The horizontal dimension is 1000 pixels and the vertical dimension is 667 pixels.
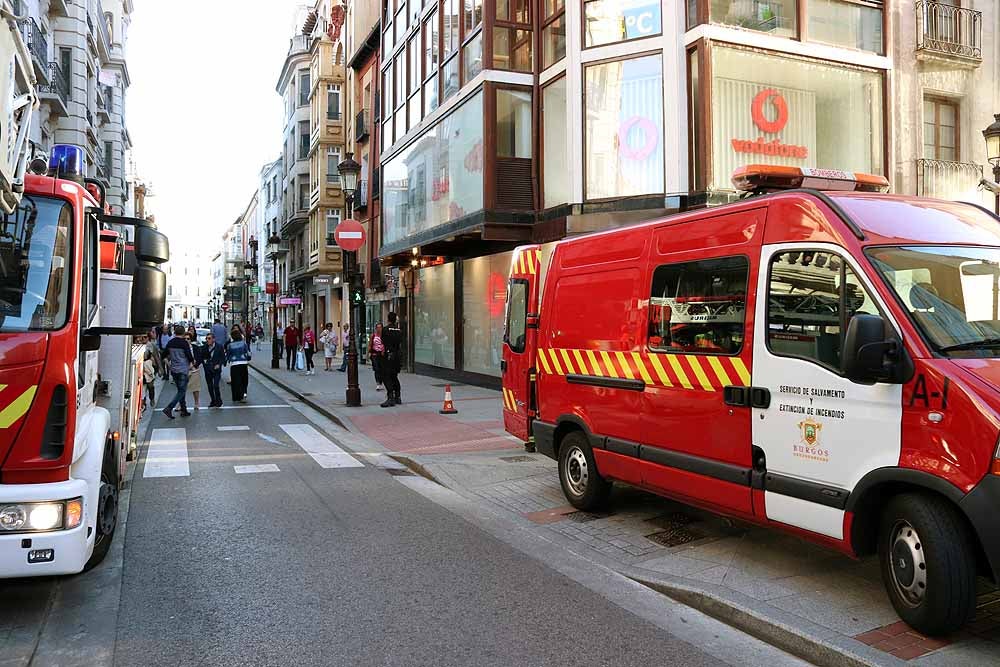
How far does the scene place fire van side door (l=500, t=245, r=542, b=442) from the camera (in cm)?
790

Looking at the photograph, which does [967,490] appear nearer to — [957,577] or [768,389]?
[957,577]

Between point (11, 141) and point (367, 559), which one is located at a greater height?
point (11, 141)

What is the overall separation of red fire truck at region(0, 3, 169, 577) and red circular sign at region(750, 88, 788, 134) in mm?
12470

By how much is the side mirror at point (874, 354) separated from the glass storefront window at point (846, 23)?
13142 mm

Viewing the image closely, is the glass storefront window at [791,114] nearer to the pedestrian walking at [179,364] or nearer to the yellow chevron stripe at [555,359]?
the yellow chevron stripe at [555,359]

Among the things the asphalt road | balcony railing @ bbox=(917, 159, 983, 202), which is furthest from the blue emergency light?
balcony railing @ bbox=(917, 159, 983, 202)

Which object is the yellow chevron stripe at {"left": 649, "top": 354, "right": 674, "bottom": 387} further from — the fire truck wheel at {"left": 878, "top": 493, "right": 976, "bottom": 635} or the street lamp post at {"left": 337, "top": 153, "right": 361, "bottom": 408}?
the street lamp post at {"left": 337, "top": 153, "right": 361, "bottom": 408}

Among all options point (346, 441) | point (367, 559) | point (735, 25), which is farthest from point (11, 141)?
point (735, 25)

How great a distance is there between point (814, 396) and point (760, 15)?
12479 mm

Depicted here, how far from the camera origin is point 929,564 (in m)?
3.85

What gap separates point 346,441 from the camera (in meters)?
11.7

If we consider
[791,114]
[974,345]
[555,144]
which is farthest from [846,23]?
[974,345]

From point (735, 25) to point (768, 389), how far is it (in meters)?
11.8

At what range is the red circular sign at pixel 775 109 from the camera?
578 inches
